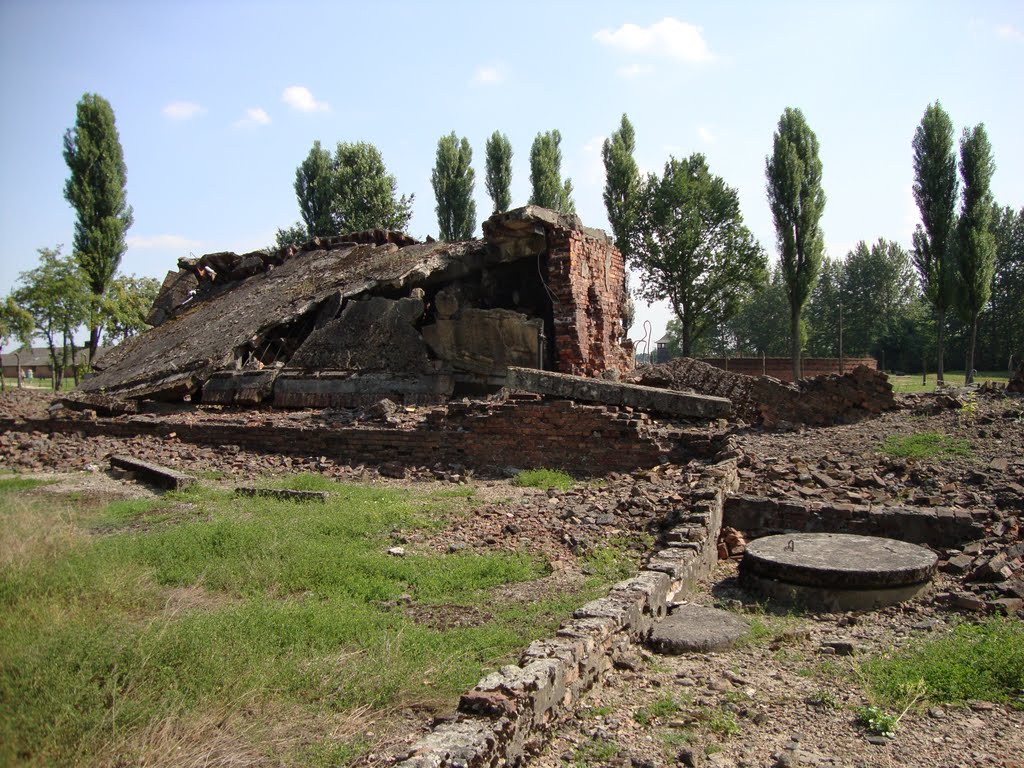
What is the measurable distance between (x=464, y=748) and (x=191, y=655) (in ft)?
4.94

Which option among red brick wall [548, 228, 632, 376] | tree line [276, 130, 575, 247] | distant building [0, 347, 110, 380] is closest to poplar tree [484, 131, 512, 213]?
tree line [276, 130, 575, 247]

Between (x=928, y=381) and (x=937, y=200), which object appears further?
(x=928, y=381)

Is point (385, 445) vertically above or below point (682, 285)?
below

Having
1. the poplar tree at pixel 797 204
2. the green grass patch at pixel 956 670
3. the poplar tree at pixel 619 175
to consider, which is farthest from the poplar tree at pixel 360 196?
the green grass patch at pixel 956 670

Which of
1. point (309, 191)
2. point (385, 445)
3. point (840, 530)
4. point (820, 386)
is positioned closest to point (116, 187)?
point (309, 191)

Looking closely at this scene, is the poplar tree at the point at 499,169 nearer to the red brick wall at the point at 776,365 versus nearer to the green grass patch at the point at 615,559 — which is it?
the red brick wall at the point at 776,365

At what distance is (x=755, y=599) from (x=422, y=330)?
9830 millimetres

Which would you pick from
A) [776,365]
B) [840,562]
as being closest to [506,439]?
[840,562]

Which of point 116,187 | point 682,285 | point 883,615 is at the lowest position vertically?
point 883,615

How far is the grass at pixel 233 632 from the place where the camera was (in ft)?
9.71

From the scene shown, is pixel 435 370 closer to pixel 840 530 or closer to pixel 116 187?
pixel 840 530

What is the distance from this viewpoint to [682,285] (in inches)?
1145

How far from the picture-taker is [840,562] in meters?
5.47

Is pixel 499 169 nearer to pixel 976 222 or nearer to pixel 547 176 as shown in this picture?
pixel 547 176
